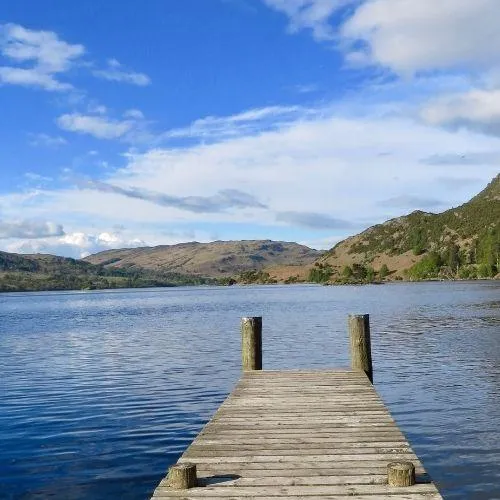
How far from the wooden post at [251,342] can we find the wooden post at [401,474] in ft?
45.6

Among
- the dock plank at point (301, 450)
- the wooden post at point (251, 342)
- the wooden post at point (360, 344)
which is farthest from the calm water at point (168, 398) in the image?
the dock plank at point (301, 450)

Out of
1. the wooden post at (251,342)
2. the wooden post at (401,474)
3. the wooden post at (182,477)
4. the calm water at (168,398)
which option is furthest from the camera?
the wooden post at (251,342)

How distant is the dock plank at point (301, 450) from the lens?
886cm

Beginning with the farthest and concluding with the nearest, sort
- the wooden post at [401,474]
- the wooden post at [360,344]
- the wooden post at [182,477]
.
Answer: the wooden post at [360,344] < the wooden post at [182,477] < the wooden post at [401,474]

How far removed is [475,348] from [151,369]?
18.2 meters

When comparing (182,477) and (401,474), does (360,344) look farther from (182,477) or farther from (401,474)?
(182,477)

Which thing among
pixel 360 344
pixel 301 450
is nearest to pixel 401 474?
pixel 301 450

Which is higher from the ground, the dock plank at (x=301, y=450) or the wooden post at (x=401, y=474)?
the wooden post at (x=401, y=474)

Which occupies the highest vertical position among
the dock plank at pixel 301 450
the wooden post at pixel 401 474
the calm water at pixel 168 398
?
the wooden post at pixel 401 474

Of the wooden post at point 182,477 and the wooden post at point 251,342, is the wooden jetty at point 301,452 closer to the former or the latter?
the wooden post at point 182,477

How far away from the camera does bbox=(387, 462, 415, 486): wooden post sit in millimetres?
8852

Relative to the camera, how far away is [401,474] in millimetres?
8844

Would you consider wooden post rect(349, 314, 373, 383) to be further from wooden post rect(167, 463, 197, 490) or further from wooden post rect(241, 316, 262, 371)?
wooden post rect(167, 463, 197, 490)

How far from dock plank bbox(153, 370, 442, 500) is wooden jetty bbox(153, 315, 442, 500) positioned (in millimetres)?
14
